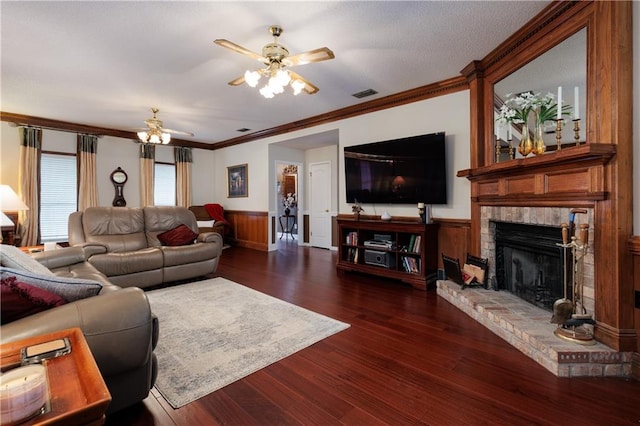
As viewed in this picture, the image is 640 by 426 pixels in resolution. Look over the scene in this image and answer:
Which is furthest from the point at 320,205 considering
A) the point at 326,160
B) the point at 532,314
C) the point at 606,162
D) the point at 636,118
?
the point at 636,118

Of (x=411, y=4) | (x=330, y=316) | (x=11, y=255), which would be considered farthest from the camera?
(x=330, y=316)

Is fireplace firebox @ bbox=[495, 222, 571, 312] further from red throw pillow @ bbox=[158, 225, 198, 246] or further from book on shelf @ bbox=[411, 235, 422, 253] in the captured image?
red throw pillow @ bbox=[158, 225, 198, 246]

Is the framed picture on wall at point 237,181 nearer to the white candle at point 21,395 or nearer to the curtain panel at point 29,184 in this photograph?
the curtain panel at point 29,184

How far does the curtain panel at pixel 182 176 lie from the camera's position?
7402 millimetres

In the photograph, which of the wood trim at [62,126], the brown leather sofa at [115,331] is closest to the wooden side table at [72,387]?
the brown leather sofa at [115,331]

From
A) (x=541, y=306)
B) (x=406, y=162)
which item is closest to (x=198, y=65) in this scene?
(x=406, y=162)

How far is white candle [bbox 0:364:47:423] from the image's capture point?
657mm

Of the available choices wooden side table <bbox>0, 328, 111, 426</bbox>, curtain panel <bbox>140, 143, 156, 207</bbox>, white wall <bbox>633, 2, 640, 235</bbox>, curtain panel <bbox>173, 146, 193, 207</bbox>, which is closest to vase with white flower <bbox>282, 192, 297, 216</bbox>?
curtain panel <bbox>173, 146, 193, 207</bbox>

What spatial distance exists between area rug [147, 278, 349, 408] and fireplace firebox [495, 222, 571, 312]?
1.81 metres

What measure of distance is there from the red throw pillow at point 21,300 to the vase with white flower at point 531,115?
3537 mm

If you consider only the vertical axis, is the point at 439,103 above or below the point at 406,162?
above

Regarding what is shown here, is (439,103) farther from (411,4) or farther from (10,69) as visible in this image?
(10,69)

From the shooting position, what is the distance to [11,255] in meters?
1.69

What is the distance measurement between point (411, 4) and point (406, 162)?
2.13m
